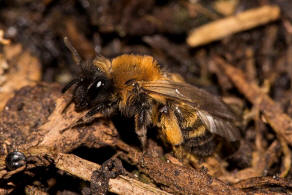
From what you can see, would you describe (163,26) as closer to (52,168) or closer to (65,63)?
(65,63)

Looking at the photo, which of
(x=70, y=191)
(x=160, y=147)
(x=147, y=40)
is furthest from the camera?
(x=147, y=40)

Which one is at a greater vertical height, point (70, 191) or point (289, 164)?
point (289, 164)


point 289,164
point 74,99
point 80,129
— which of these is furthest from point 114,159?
point 289,164

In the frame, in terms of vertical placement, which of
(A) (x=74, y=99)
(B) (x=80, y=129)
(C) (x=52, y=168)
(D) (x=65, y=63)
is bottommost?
(C) (x=52, y=168)

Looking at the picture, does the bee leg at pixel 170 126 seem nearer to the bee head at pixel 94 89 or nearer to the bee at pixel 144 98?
the bee at pixel 144 98

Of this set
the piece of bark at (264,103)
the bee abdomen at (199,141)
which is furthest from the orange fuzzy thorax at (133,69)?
the piece of bark at (264,103)

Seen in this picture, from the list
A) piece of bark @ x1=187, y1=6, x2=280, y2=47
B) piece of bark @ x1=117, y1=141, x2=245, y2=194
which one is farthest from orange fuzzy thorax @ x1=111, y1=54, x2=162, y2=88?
piece of bark @ x1=187, y1=6, x2=280, y2=47

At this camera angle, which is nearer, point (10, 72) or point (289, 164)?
point (289, 164)
